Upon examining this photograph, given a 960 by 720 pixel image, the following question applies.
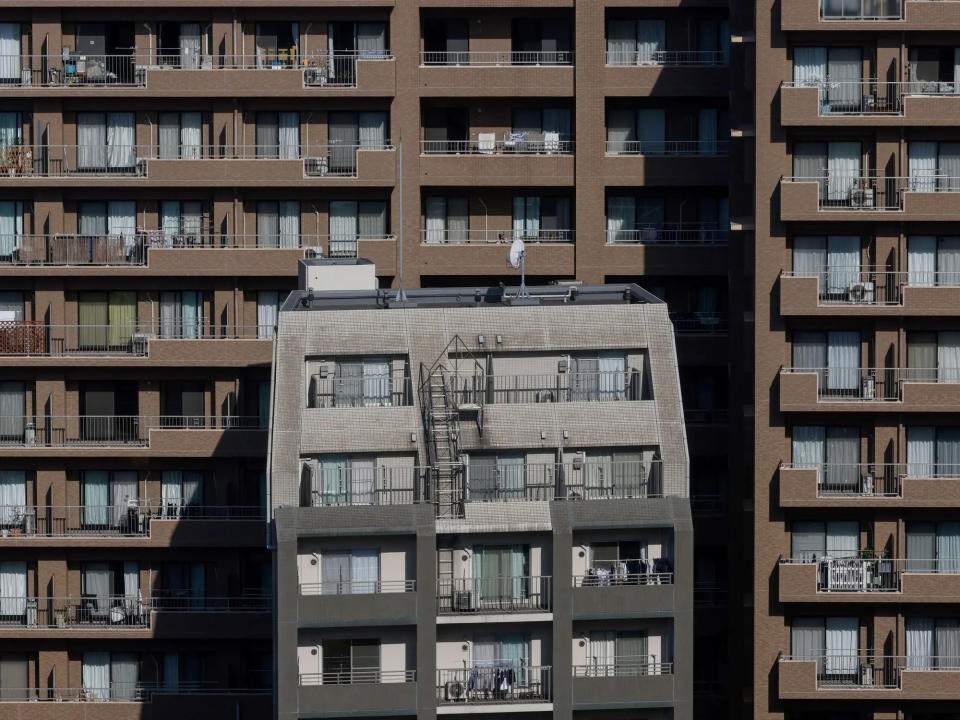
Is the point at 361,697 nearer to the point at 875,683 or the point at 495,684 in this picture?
the point at 495,684

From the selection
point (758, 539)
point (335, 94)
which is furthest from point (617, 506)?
point (335, 94)

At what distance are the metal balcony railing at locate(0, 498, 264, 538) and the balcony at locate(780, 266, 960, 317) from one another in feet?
80.1

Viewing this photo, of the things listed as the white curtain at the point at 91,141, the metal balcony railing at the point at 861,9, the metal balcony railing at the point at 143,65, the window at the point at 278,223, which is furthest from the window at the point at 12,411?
the metal balcony railing at the point at 861,9

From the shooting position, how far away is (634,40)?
113125mm

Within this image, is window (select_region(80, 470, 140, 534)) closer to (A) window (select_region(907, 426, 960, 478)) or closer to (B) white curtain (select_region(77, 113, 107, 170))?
(B) white curtain (select_region(77, 113, 107, 170))

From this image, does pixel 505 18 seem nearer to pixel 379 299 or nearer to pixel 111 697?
pixel 379 299

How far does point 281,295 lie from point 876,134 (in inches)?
1027

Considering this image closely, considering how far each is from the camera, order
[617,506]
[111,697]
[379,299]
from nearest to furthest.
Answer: [617,506]
[379,299]
[111,697]

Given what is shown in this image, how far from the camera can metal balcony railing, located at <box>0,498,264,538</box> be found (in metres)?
111

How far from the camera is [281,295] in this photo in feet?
369

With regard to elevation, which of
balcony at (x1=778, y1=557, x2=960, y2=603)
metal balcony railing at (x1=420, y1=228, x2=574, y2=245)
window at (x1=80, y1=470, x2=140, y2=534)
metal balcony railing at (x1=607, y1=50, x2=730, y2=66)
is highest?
metal balcony railing at (x1=607, y1=50, x2=730, y2=66)

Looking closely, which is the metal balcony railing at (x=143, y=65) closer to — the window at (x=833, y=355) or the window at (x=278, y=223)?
the window at (x=278, y=223)

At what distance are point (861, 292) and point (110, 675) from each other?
34858 mm

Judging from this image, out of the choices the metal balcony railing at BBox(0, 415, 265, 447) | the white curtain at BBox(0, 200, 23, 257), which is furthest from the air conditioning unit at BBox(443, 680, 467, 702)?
the white curtain at BBox(0, 200, 23, 257)
